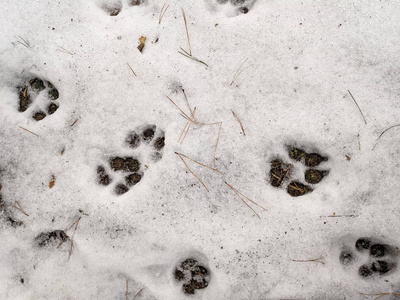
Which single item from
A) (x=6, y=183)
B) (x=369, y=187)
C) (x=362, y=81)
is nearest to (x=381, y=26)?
(x=362, y=81)

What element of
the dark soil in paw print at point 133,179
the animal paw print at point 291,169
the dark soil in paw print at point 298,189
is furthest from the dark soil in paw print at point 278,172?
the dark soil in paw print at point 133,179

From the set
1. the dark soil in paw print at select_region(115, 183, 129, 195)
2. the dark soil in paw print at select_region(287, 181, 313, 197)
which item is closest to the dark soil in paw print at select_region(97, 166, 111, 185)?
the dark soil in paw print at select_region(115, 183, 129, 195)

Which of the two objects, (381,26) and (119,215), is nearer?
(381,26)

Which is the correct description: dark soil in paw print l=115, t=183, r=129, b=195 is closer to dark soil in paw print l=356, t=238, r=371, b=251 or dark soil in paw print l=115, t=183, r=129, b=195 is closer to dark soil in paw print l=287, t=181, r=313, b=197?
dark soil in paw print l=287, t=181, r=313, b=197

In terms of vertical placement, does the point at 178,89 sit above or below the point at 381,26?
below

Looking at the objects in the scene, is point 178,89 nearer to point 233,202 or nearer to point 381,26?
point 233,202

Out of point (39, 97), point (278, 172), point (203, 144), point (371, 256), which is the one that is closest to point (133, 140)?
point (203, 144)

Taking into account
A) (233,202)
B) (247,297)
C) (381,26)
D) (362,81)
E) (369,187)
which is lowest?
(247,297)
